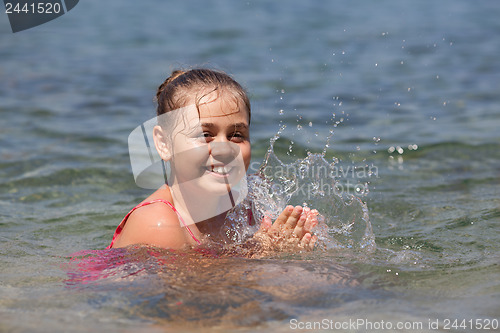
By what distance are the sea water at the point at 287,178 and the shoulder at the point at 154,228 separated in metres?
0.10

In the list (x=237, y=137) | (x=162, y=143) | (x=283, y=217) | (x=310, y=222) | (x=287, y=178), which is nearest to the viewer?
(x=283, y=217)

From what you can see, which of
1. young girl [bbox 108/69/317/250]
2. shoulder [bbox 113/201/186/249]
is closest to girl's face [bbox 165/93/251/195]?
young girl [bbox 108/69/317/250]

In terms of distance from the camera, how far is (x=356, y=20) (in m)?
15.8

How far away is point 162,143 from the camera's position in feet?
12.4

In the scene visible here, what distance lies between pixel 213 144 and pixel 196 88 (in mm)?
401

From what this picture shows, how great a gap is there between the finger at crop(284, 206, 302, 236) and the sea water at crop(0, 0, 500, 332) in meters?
0.16

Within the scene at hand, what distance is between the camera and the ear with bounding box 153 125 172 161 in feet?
12.3

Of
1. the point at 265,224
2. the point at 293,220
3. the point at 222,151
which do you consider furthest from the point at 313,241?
the point at 222,151

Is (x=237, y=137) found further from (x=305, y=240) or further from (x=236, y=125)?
(x=305, y=240)

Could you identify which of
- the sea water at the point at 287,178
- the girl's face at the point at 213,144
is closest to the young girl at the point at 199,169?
the girl's face at the point at 213,144

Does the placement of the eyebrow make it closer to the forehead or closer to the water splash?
the forehead

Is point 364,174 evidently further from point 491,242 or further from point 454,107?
point 454,107

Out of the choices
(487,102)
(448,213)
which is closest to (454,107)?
(487,102)

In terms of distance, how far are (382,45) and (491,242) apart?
30.9 ft
